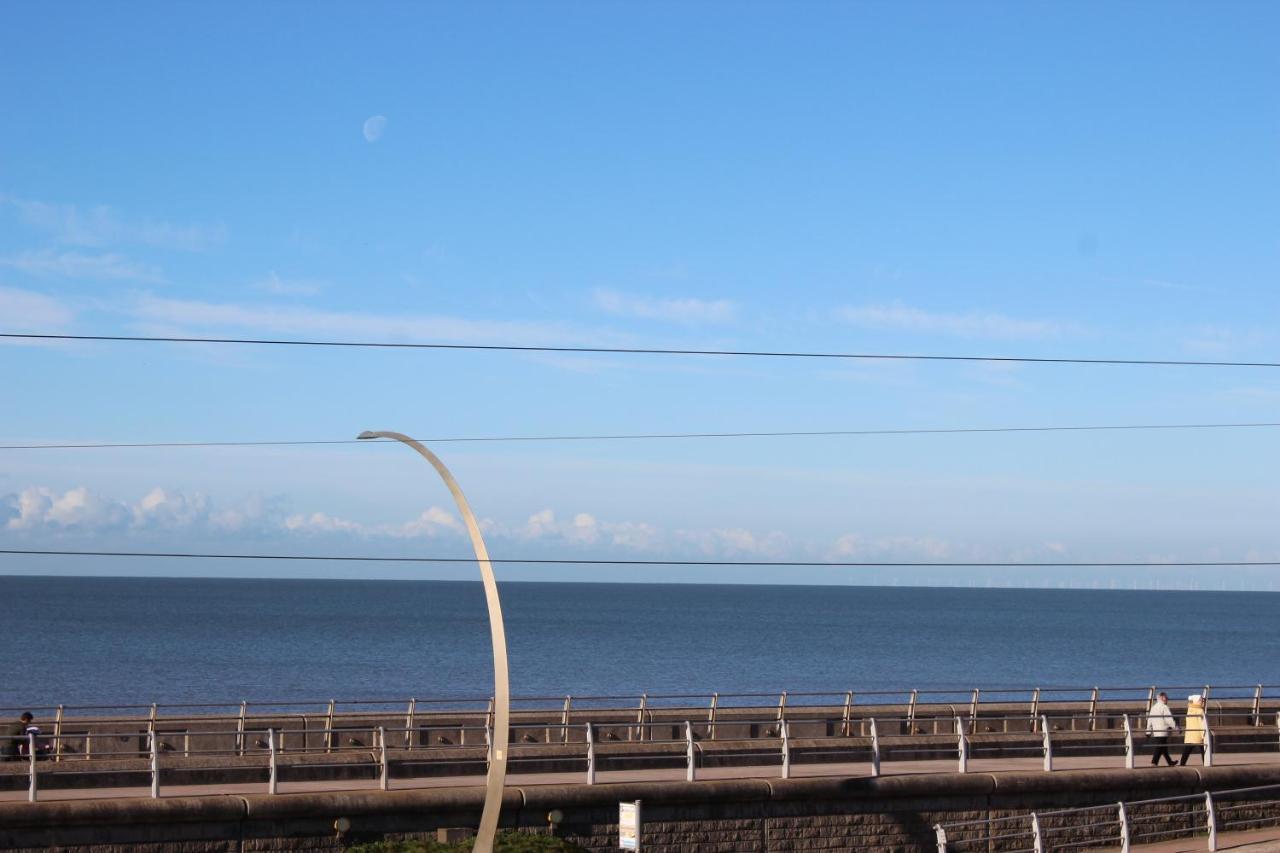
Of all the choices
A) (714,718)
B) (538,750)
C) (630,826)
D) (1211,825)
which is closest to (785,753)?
(630,826)

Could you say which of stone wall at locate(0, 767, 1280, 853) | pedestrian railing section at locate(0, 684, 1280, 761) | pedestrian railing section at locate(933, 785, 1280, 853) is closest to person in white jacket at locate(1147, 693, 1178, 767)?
stone wall at locate(0, 767, 1280, 853)

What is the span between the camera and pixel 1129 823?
23.3 m

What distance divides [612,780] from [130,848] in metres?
7.13

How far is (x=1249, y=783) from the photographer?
24891mm

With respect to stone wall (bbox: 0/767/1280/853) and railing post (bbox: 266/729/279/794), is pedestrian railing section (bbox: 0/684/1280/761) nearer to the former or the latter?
stone wall (bbox: 0/767/1280/853)

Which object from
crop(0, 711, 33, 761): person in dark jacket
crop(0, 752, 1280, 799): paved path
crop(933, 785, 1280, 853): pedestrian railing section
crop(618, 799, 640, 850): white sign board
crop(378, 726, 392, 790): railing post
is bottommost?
crop(933, 785, 1280, 853): pedestrian railing section

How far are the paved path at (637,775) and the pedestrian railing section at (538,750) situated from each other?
116 millimetres

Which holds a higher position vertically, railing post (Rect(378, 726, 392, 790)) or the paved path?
railing post (Rect(378, 726, 392, 790))

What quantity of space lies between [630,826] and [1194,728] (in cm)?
1147

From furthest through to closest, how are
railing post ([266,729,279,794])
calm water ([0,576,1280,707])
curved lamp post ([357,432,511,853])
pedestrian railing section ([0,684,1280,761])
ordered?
calm water ([0,576,1280,707]) < pedestrian railing section ([0,684,1280,761]) < railing post ([266,729,279,794]) < curved lamp post ([357,432,511,853])

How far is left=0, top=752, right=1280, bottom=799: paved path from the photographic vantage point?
65.2 ft

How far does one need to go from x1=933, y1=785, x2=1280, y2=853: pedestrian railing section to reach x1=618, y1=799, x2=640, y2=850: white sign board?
5.23 meters

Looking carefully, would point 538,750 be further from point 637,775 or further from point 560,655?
point 560,655

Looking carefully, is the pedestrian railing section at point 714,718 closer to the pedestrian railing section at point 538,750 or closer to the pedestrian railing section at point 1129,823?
the pedestrian railing section at point 538,750
